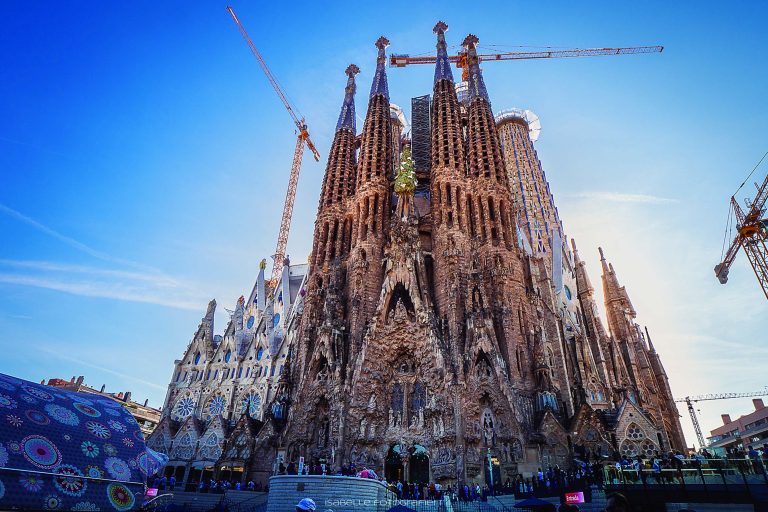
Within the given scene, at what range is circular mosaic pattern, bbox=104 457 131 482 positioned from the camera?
914 cm

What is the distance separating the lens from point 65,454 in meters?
8.71

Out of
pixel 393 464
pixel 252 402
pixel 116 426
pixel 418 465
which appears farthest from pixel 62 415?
pixel 252 402

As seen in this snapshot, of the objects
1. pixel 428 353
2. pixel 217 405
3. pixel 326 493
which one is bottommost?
pixel 326 493

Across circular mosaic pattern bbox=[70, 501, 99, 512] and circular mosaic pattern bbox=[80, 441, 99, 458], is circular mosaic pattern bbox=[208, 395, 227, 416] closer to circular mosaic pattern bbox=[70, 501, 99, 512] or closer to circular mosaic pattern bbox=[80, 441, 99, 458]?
circular mosaic pattern bbox=[80, 441, 99, 458]

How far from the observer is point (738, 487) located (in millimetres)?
12969

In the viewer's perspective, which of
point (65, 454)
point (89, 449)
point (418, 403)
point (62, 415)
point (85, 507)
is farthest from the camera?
point (418, 403)

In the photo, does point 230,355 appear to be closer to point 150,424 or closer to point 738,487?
point 150,424

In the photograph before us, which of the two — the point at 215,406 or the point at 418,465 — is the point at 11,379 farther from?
the point at 215,406

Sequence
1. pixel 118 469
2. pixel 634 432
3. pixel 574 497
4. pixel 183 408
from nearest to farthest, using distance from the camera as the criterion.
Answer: pixel 118 469 → pixel 574 497 → pixel 634 432 → pixel 183 408

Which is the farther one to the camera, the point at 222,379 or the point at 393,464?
the point at 222,379

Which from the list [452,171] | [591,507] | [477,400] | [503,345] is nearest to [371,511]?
[591,507]

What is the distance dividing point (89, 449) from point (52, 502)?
1.30 meters

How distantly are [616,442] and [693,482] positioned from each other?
10.6 m

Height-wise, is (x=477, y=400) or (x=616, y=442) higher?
(x=477, y=400)
